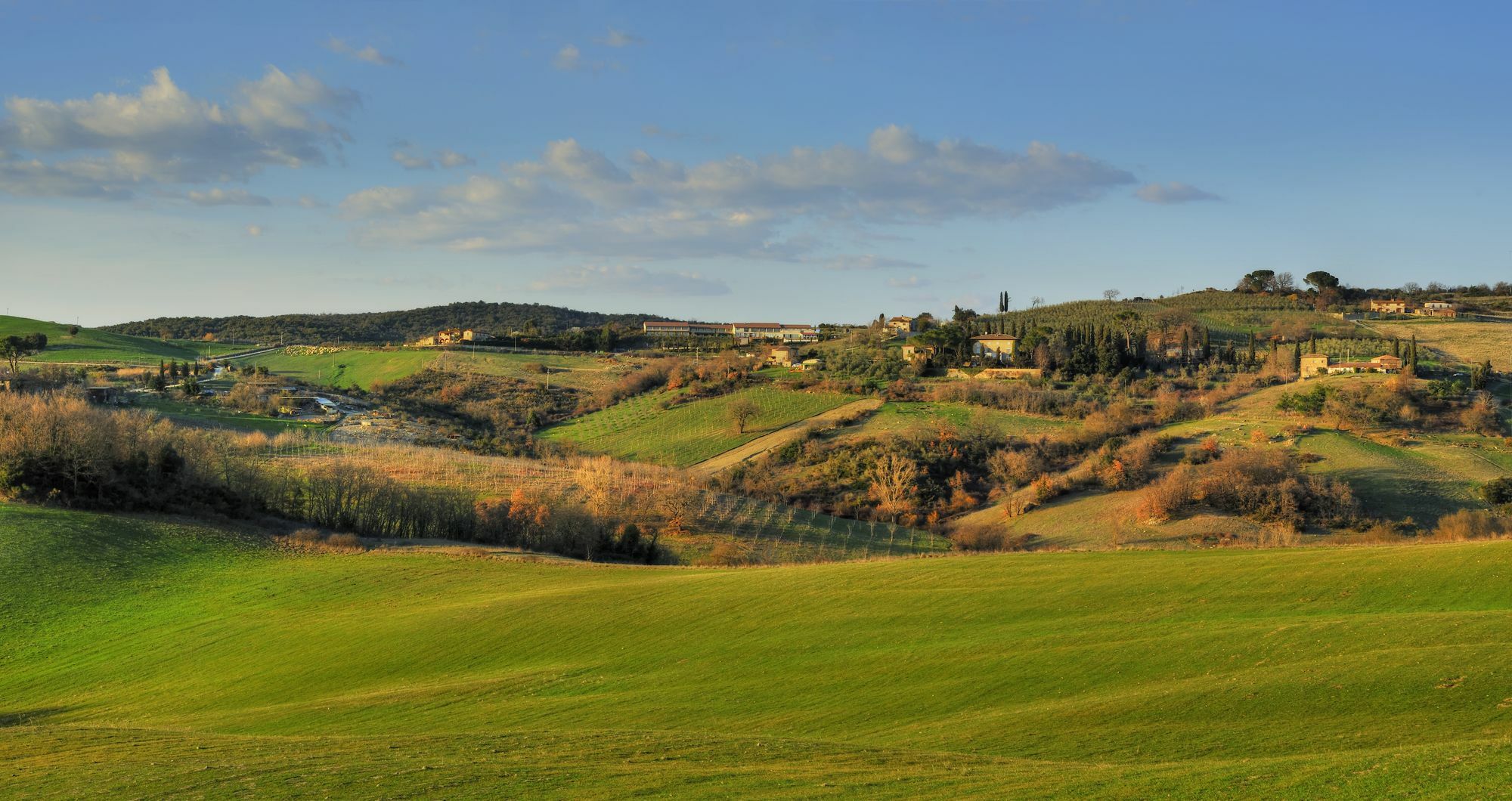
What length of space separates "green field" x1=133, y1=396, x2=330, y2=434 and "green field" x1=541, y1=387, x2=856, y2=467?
89.2 ft

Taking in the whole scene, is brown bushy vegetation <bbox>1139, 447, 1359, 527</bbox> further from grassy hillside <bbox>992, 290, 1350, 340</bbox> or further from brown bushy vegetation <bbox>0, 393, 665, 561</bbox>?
grassy hillside <bbox>992, 290, 1350, 340</bbox>

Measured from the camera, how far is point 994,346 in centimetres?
13575

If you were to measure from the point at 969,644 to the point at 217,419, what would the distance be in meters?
82.1

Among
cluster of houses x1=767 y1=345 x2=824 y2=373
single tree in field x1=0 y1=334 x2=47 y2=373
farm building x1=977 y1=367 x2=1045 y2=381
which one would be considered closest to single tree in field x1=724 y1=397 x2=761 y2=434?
cluster of houses x1=767 y1=345 x2=824 y2=373

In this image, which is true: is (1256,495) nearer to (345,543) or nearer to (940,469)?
(940,469)

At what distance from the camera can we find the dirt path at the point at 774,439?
97.6m

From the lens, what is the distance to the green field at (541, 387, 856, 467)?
104688 mm

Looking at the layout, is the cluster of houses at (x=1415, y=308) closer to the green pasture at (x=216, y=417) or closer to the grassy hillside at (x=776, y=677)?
the grassy hillside at (x=776, y=677)

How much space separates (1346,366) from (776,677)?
10850cm

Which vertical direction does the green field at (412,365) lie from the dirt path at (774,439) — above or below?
above

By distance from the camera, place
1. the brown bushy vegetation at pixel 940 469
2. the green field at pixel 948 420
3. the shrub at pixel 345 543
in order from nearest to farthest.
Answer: the shrub at pixel 345 543 < the brown bushy vegetation at pixel 940 469 < the green field at pixel 948 420

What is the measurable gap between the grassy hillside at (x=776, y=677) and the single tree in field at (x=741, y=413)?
213 ft

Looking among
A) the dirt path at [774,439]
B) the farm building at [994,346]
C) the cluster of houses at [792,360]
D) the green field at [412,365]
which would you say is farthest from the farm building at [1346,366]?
the green field at [412,365]

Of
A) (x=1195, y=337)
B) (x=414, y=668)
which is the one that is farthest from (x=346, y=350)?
(x=414, y=668)
